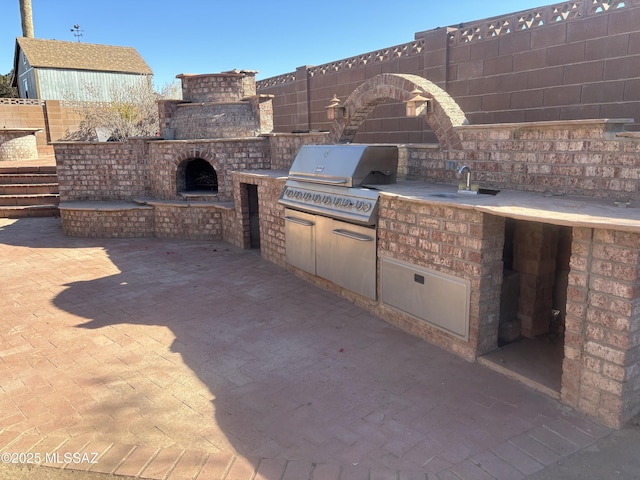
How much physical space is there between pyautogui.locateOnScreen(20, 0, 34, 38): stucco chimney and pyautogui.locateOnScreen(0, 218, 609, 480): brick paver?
34902 mm

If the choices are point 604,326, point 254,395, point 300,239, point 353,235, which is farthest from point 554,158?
point 254,395

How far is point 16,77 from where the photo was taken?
35656mm

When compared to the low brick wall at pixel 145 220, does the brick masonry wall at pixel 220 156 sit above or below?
above

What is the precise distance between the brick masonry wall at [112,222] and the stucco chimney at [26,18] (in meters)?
29.4

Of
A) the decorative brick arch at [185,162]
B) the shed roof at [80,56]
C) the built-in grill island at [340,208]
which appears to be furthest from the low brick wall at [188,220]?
the shed roof at [80,56]

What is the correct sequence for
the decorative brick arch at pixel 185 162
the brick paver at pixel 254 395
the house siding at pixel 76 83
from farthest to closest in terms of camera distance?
the house siding at pixel 76 83
the decorative brick arch at pixel 185 162
the brick paver at pixel 254 395

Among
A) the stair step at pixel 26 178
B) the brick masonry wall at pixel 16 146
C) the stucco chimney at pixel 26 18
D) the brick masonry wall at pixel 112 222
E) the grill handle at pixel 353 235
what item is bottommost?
the brick masonry wall at pixel 112 222

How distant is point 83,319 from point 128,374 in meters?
2.11

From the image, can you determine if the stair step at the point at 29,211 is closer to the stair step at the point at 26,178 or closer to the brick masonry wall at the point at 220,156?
the stair step at the point at 26,178

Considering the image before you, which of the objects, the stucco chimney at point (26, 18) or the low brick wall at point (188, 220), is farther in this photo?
the stucco chimney at point (26, 18)

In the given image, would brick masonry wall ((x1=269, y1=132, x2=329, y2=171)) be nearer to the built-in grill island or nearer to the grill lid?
the built-in grill island

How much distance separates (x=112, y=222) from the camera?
1225 cm

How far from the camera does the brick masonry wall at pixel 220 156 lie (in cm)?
1198

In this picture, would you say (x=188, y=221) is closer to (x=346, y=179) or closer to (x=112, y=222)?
(x=112, y=222)
